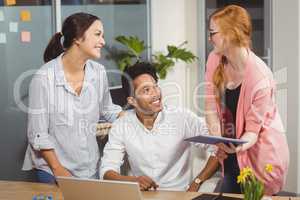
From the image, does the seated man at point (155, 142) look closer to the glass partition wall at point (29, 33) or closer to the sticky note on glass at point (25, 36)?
the glass partition wall at point (29, 33)

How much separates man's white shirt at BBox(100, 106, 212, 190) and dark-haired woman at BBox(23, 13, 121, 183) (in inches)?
7.4

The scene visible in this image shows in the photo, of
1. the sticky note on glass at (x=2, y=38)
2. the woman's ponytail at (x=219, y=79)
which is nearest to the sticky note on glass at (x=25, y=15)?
the sticky note on glass at (x=2, y=38)

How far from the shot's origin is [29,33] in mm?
3598

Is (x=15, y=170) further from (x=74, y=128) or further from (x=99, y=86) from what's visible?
(x=99, y=86)

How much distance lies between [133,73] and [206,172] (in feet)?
2.31

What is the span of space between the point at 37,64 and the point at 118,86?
532 millimetres

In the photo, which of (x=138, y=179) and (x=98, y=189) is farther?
(x=138, y=179)

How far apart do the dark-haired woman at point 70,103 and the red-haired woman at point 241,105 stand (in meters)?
0.62

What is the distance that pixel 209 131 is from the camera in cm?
332

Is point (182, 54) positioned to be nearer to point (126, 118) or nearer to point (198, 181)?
point (126, 118)

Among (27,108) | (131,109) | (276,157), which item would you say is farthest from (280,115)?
(27,108)

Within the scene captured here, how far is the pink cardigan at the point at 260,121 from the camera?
3176 mm

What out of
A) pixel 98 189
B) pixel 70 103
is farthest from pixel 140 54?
pixel 98 189

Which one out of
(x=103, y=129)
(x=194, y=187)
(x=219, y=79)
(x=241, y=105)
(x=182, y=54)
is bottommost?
(x=194, y=187)
